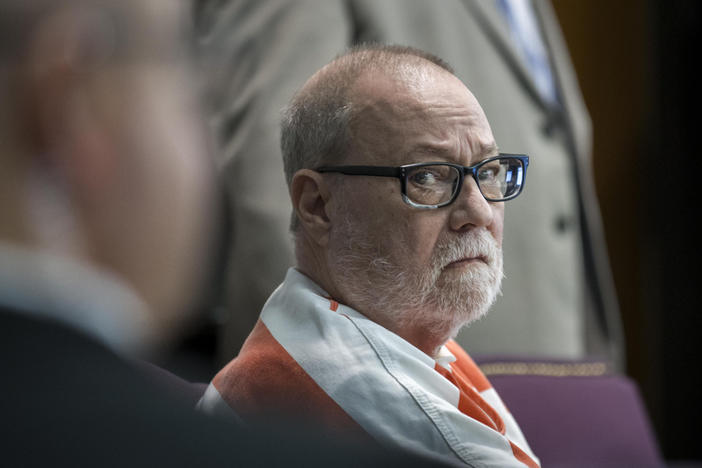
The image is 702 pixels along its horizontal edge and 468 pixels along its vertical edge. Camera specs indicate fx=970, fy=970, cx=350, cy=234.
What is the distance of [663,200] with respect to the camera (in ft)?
10.2

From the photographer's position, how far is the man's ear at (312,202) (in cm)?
61

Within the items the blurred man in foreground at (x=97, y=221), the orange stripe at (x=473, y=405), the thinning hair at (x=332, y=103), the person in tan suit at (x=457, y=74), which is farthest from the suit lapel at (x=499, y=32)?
the blurred man in foreground at (x=97, y=221)

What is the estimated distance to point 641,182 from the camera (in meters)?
3.17

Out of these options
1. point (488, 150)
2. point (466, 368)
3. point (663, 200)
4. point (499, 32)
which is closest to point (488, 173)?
point (488, 150)

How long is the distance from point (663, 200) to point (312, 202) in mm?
2703

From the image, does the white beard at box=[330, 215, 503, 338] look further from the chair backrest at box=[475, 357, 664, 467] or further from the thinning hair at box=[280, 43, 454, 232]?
the chair backrest at box=[475, 357, 664, 467]

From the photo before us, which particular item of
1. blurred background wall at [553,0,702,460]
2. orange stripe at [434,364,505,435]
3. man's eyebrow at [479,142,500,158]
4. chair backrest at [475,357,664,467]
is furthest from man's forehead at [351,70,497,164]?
blurred background wall at [553,0,702,460]

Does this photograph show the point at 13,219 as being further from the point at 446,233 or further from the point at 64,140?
the point at 446,233

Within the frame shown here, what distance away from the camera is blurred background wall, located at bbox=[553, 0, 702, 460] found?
3.06 meters

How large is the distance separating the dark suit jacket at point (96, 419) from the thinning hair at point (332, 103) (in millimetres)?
223

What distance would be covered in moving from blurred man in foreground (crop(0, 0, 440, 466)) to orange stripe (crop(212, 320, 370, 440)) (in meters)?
0.14

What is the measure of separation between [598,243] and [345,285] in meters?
0.99

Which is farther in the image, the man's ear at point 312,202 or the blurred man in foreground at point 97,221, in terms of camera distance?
the man's ear at point 312,202

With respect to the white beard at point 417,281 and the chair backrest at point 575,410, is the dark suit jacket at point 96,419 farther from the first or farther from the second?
the chair backrest at point 575,410
